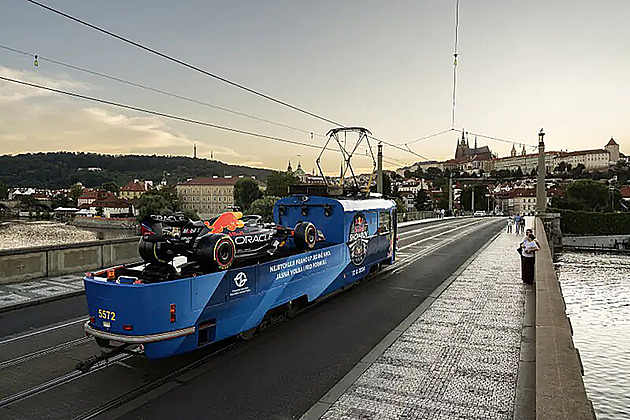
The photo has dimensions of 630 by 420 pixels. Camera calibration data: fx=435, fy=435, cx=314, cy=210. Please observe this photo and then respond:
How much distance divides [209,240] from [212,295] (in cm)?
88

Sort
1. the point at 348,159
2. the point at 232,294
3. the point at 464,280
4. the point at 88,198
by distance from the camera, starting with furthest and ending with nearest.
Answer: the point at 88,198
the point at 348,159
the point at 464,280
the point at 232,294

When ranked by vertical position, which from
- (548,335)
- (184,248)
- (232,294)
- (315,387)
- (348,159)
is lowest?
(315,387)

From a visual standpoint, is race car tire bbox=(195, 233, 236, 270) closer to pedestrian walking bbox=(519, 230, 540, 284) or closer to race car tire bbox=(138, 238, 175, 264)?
race car tire bbox=(138, 238, 175, 264)

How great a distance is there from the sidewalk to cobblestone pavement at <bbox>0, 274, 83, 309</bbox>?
29.2ft

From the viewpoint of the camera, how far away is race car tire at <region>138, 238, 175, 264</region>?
7.57m

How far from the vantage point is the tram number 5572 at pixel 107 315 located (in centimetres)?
634

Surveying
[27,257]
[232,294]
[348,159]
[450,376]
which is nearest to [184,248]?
[232,294]

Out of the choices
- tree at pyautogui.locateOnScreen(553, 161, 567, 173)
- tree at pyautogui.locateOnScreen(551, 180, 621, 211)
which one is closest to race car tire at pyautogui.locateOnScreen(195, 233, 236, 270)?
tree at pyautogui.locateOnScreen(551, 180, 621, 211)

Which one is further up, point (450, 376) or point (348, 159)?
point (348, 159)

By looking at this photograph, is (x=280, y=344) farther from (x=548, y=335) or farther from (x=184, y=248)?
(x=548, y=335)

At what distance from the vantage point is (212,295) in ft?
22.8

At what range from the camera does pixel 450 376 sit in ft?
22.4

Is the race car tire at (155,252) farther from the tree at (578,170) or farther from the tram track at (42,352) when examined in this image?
the tree at (578,170)

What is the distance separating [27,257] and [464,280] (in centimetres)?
1405
